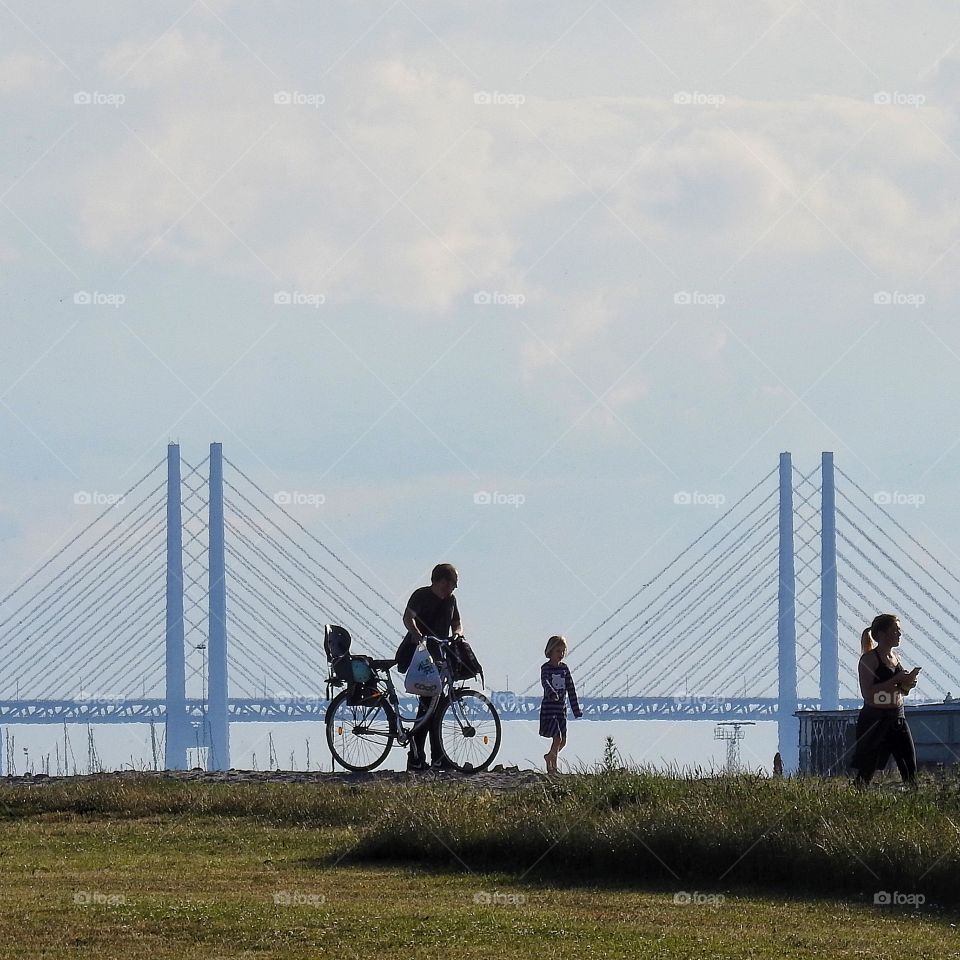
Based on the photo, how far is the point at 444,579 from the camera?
1502 centimetres

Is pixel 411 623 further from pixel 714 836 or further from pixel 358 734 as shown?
pixel 714 836

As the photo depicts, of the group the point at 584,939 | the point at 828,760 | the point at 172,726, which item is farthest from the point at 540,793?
the point at 172,726

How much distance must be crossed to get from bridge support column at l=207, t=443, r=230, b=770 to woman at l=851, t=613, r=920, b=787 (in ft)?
137

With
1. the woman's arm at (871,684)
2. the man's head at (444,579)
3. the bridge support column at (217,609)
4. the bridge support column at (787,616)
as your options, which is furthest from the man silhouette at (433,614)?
the bridge support column at (787,616)

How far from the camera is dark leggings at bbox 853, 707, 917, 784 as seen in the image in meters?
12.9

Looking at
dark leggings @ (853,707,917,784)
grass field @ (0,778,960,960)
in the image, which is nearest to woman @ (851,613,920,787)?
dark leggings @ (853,707,917,784)

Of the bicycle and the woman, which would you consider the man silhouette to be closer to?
the bicycle

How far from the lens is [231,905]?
916 centimetres

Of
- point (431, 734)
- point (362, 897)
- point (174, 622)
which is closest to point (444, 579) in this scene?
point (431, 734)

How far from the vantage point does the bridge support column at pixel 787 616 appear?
5816cm

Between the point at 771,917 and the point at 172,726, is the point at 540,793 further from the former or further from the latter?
the point at 172,726

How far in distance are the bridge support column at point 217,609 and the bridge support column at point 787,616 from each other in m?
16.7

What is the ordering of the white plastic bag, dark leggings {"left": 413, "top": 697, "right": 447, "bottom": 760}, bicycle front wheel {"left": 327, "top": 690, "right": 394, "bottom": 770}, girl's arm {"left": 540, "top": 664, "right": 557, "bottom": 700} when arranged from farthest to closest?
1. girl's arm {"left": 540, "top": 664, "right": 557, "bottom": 700}
2. bicycle front wheel {"left": 327, "top": 690, "right": 394, "bottom": 770}
3. dark leggings {"left": 413, "top": 697, "right": 447, "bottom": 760}
4. the white plastic bag

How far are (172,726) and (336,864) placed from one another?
45.4 m
